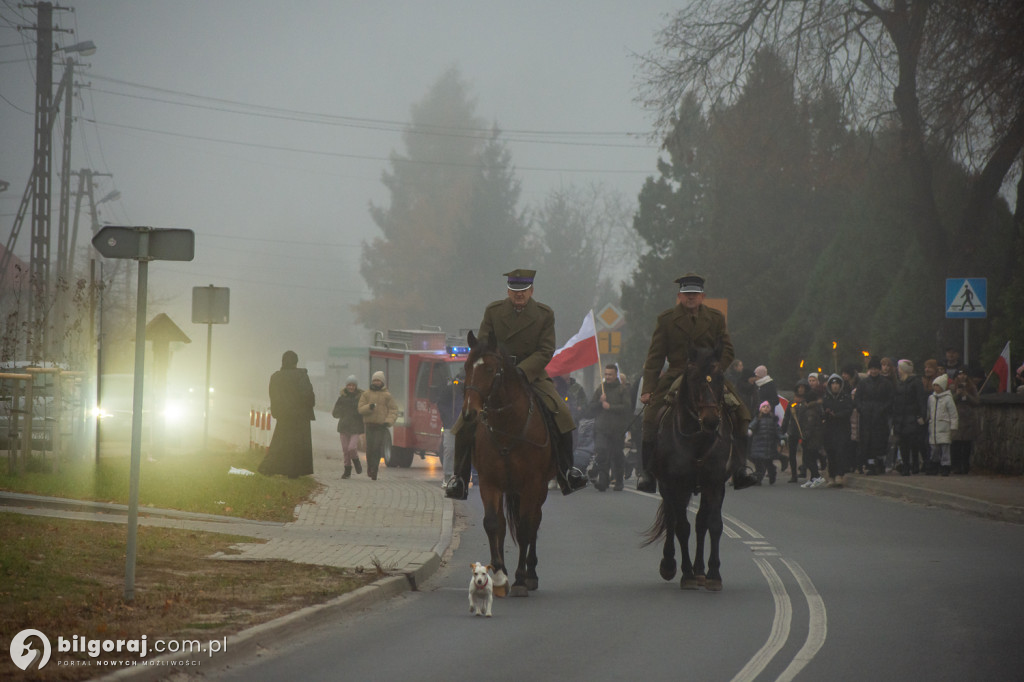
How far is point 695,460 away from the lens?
1075cm

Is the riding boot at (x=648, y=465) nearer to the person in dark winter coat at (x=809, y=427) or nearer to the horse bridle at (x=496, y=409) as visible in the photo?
the horse bridle at (x=496, y=409)

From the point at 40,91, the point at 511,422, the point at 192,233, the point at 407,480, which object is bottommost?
the point at 407,480

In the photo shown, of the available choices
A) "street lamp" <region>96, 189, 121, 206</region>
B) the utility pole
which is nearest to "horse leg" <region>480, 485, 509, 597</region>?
the utility pole

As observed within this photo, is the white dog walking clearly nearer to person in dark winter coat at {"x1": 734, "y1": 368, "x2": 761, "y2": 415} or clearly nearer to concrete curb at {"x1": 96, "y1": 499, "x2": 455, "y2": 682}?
concrete curb at {"x1": 96, "y1": 499, "x2": 455, "y2": 682}

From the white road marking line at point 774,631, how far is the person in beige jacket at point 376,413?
1443 centimetres

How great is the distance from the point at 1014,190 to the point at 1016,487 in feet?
34.4

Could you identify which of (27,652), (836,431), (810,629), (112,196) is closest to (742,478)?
(810,629)

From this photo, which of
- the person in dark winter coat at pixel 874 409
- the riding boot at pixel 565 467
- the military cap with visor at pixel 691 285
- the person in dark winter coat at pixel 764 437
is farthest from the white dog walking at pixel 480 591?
the person in dark winter coat at pixel 874 409

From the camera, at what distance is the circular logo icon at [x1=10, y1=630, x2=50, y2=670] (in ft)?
22.6

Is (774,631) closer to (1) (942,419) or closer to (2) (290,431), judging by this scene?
(2) (290,431)

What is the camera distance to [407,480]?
79.2ft

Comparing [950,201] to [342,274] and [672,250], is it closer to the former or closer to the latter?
[672,250]

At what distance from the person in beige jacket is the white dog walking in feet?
52.2

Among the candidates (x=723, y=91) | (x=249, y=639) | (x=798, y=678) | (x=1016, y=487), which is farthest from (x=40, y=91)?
(x=798, y=678)
